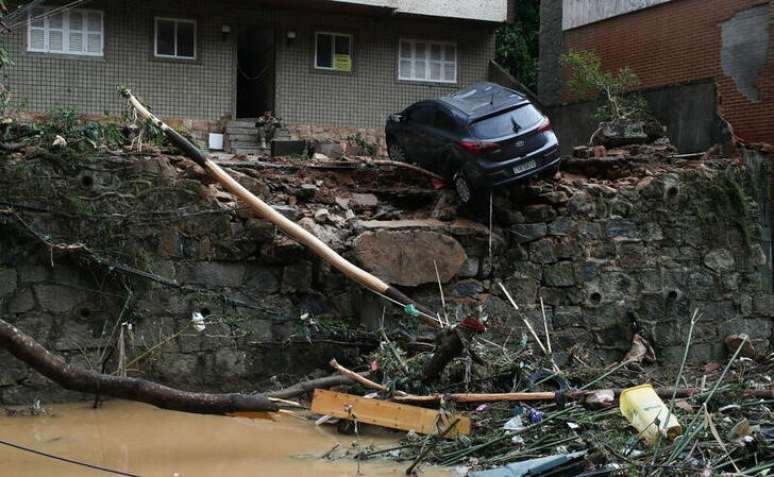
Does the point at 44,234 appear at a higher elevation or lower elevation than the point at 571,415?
higher

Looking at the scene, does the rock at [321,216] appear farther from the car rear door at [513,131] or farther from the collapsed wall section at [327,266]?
the car rear door at [513,131]

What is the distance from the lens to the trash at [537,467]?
270 inches

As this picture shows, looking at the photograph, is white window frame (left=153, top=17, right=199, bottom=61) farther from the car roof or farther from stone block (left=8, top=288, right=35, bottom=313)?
stone block (left=8, top=288, right=35, bottom=313)

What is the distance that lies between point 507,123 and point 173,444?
5685 mm

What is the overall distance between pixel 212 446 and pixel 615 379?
4.42 metres

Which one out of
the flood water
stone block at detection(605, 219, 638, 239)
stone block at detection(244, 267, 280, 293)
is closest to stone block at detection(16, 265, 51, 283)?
the flood water

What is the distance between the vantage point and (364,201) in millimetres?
11344

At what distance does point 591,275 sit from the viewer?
449 inches

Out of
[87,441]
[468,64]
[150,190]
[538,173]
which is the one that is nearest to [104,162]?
[150,190]

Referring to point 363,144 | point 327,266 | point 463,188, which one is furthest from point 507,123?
point 363,144

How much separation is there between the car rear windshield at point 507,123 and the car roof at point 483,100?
10cm

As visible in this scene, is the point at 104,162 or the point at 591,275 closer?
the point at 104,162

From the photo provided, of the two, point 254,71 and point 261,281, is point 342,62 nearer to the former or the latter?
point 254,71

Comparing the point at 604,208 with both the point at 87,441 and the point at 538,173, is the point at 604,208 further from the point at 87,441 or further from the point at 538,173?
the point at 87,441
